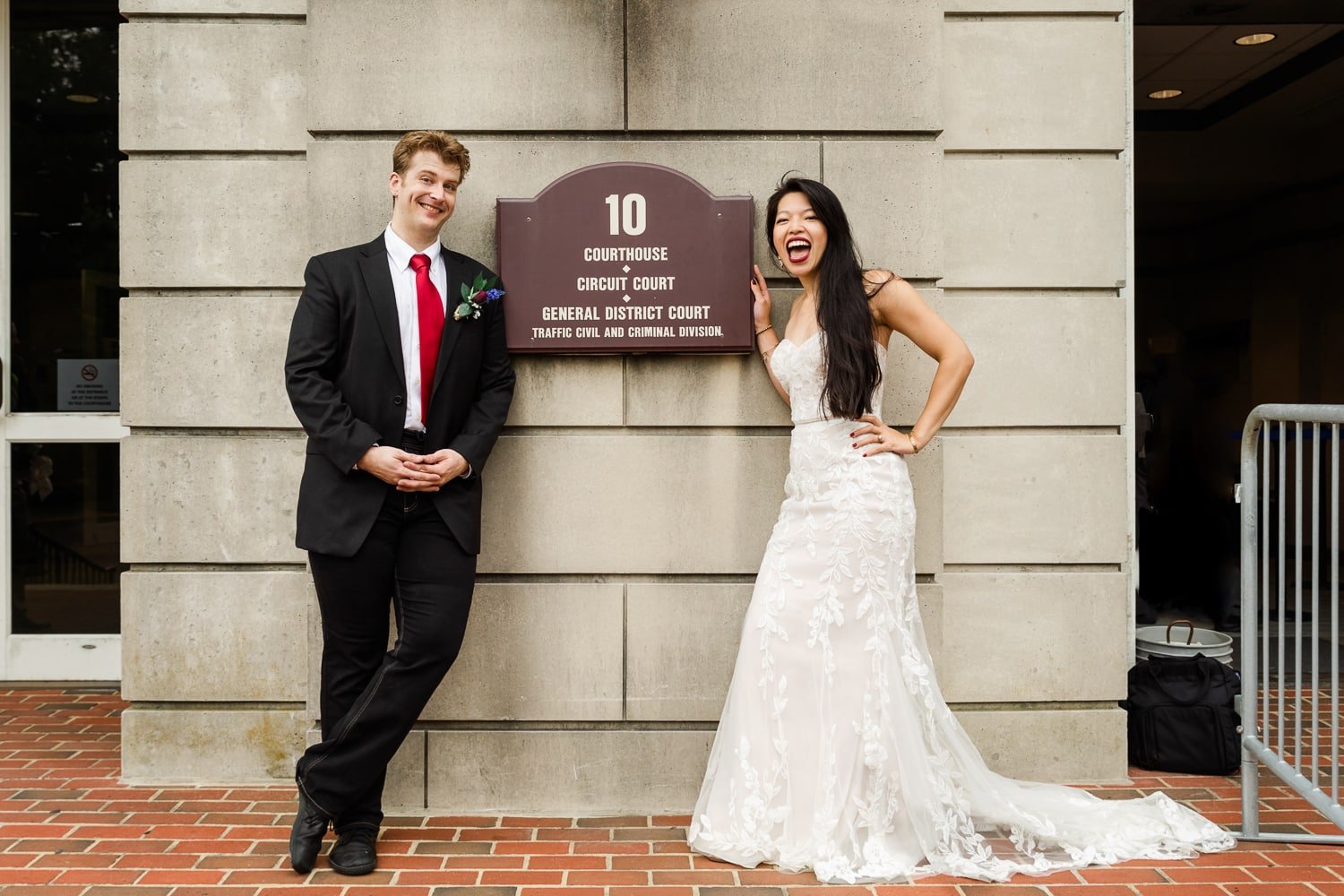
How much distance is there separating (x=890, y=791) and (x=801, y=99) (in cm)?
294

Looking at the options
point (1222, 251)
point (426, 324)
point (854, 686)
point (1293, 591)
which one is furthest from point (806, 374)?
point (1222, 251)

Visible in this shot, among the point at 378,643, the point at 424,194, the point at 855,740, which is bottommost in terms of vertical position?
the point at 855,740

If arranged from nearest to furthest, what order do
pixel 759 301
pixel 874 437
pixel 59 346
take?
pixel 874 437, pixel 759 301, pixel 59 346

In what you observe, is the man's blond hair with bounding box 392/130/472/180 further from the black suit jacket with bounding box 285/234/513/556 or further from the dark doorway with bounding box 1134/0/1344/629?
the dark doorway with bounding box 1134/0/1344/629

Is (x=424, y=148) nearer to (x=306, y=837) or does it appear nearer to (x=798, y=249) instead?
(x=798, y=249)

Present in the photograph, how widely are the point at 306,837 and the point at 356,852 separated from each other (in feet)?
0.63

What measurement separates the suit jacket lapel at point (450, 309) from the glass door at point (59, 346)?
3.12 metres

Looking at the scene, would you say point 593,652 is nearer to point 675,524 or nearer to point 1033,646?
point 675,524

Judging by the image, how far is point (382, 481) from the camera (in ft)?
12.7

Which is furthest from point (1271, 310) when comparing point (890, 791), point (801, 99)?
point (890, 791)

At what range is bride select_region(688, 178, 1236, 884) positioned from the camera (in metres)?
3.85

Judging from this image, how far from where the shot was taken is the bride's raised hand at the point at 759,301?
14.5ft

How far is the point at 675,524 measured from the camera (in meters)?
4.57

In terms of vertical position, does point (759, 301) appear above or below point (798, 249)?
below
